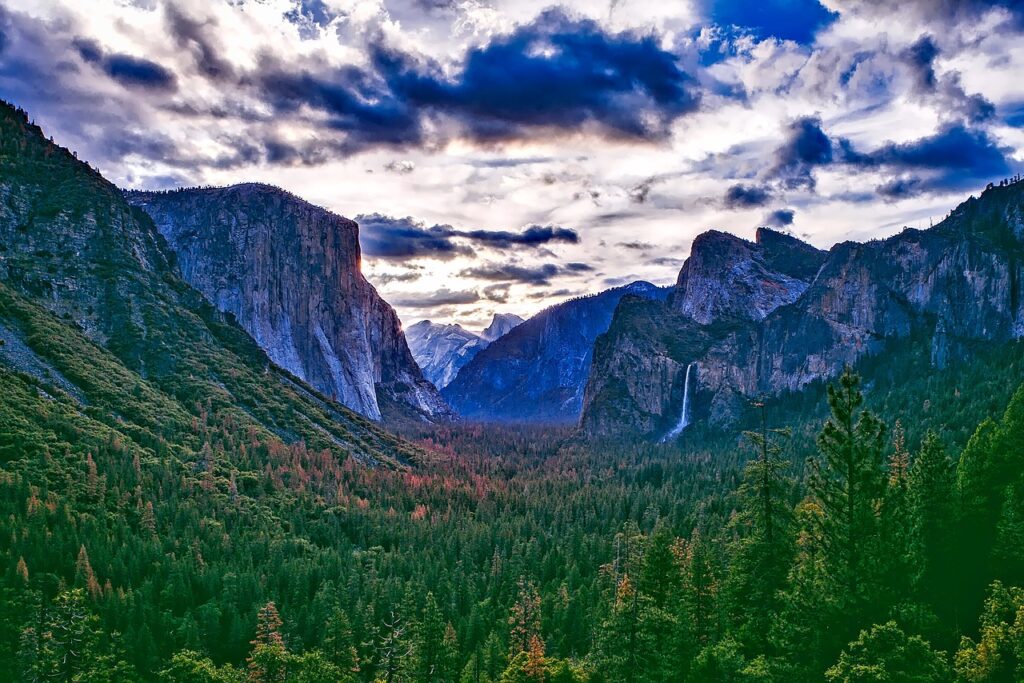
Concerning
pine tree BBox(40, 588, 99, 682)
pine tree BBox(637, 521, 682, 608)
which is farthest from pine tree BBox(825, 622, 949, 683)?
pine tree BBox(40, 588, 99, 682)

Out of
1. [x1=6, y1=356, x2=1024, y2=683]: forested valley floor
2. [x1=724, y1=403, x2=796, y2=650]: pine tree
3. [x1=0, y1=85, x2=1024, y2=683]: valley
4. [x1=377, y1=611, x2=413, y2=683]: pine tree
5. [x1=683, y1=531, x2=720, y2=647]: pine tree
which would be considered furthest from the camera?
[x1=377, y1=611, x2=413, y2=683]: pine tree

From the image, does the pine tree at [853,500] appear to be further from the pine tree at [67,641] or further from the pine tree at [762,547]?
the pine tree at [67,641]

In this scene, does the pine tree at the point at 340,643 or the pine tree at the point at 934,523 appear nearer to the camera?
the pine tree at the point at 934,523

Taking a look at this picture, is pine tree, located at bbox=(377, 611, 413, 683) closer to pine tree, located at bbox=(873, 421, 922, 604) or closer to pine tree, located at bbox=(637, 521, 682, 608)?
pine tree, located at bbox=(637, 521, 682, 608)

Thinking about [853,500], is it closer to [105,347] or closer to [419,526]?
[419,526]

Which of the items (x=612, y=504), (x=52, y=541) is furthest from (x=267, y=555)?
(x=612, y=504)

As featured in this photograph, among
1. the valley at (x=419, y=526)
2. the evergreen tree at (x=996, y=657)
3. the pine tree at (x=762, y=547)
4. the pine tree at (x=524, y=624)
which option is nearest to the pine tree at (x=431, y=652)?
the valley at (x=419, y=526)

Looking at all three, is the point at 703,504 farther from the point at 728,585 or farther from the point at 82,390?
the point at 82,390

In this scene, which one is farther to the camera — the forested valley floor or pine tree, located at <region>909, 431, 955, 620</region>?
pine tree, located at <region>909, 431, 955, 620</region>

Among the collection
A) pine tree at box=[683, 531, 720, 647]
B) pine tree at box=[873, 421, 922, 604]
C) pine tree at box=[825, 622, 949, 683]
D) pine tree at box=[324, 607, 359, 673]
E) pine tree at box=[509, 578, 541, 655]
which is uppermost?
pine tree at box=[873, 421, 922, 604]
